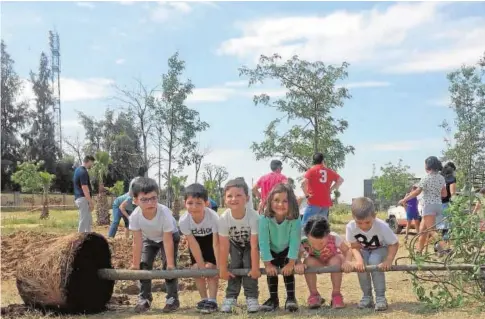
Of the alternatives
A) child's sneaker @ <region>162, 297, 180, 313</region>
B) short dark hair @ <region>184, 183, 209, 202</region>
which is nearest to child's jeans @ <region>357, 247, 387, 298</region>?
short dark hair @ <region>184, 183, 209, 202</region>

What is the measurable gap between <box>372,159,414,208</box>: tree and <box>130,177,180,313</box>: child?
32113 mm

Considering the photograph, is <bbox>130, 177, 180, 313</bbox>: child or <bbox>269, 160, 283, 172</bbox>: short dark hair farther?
<bbox>269, 160, 283, 172</bbox>: short dark hair

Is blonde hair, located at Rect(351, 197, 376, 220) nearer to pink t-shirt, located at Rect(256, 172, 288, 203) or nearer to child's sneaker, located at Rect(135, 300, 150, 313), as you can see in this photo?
child's sneaker, located at Rect(135, 300, 150, 313)

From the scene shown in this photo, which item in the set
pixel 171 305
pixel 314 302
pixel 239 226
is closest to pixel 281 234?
pixel 239 226

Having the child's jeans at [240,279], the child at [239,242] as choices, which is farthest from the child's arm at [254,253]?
the child's jeans at [240,279]

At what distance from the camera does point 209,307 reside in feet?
18.3

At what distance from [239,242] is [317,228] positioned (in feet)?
2.45

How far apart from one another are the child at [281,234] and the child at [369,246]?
0.55m

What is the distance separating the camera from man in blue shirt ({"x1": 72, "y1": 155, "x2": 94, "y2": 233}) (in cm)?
1042

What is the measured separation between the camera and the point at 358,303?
19.0 feet

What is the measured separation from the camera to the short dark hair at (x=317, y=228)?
5574 millimetres

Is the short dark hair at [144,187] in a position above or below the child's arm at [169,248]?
above

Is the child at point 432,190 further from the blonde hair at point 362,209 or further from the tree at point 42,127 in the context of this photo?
the tree at point 42,127

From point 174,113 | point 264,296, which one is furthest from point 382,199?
point 264,296
